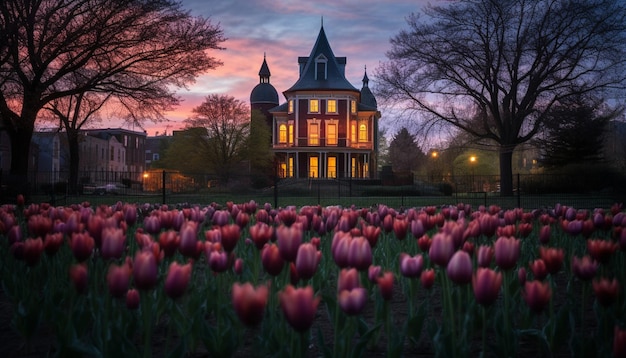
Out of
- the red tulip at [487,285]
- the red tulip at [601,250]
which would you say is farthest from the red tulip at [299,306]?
the red tulip at [601,250]

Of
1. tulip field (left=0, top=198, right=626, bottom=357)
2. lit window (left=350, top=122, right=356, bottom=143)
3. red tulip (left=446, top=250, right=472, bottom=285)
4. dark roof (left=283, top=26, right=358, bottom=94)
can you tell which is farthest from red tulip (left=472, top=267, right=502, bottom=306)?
lit window (left=350, top=122, right=356, bottom=143)

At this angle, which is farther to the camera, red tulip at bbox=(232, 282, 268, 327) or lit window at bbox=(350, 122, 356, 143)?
lit window at bbox=(350, 122, 356, 143)

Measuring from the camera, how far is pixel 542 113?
1156 inches

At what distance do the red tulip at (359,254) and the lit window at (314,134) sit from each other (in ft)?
158

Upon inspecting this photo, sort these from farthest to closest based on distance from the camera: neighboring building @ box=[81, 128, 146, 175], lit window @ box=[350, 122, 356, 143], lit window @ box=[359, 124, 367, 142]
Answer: neighboring building @ box=[81, 128, 146, 175] < lit window @ box=[359, 124, 367, 142] < lit window @ box=[350, 122, 356, 143]

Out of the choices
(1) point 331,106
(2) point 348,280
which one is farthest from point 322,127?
(2) point 348,280

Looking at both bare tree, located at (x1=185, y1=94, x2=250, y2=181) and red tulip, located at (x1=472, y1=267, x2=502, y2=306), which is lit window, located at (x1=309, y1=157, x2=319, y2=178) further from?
red tulip, located at (x1=472, y1=267, x2=502, y2=306)

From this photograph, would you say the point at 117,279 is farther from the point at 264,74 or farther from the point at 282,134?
the point at 264,74

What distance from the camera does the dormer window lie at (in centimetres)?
5141

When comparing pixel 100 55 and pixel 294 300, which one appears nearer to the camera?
pixel 294 300

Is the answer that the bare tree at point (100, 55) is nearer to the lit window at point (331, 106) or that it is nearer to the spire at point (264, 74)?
the lit window at point (331, 106)

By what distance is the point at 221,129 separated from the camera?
170 ft

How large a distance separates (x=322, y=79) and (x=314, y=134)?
5.50 metres

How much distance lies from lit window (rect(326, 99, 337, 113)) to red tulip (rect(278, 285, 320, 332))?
49284 millimetres
